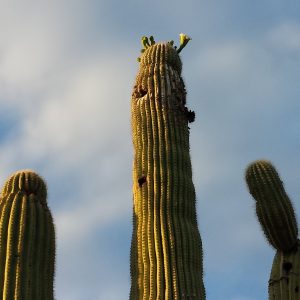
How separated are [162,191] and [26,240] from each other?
6.50 ft

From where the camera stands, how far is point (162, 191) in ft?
30.3

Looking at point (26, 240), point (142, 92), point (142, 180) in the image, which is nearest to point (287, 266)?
point (142, 180)

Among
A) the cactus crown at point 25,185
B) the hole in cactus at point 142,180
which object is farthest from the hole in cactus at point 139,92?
the cactus crown at point 25,185

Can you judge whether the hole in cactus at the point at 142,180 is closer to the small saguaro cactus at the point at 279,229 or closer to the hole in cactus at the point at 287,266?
the small saguaro cactus at the point at 279,229

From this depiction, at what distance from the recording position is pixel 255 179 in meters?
8.15

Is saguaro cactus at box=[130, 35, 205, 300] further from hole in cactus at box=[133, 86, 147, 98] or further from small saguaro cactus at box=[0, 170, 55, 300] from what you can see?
small saguaro cactus at box=[0, 170, 55, 300]

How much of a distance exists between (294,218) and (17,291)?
2750 millimetres

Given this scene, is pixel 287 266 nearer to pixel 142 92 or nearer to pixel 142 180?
pixel 142 180

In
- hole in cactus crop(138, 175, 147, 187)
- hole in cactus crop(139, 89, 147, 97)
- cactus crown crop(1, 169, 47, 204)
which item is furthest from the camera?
hole in cactus crop(139, 89, 147, 97)

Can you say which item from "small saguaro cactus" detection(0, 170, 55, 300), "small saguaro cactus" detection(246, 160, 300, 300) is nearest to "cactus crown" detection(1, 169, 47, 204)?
"small saguaro cactus" detection(0, 170, 55, 300)

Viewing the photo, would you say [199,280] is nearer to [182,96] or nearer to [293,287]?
[293,287]

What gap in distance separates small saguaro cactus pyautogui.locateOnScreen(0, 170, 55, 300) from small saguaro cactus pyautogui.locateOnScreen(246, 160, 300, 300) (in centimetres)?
209

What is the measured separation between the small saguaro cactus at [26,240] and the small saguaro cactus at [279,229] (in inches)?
82.4

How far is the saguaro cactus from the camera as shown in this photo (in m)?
8.66
